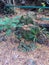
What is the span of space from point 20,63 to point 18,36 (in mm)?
874

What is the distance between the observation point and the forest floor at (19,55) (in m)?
4.09

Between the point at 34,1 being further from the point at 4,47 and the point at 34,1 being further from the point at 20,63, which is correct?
the point at 20,63

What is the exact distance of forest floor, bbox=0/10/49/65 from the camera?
161 inches

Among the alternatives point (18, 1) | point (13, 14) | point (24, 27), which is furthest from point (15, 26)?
point (18, 1)

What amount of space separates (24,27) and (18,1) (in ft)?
7.79

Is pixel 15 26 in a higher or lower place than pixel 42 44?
higher

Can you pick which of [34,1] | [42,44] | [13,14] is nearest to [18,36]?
[42,44]

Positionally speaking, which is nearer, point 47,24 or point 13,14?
point 47,24

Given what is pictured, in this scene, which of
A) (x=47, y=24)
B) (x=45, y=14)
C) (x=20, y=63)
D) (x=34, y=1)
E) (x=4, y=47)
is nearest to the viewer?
(x=20, y=63)

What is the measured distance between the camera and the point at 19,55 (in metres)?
4.26

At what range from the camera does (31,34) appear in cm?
464

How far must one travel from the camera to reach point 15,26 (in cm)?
476

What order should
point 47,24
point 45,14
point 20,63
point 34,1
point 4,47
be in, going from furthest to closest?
point 34,1, point 45,14, point 47,24, point 4,47, point 20,63

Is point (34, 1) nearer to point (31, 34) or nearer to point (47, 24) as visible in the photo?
point (47, 24)
